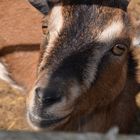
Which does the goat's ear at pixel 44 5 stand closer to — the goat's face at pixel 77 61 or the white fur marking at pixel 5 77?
the goat's face at pixel 77 61

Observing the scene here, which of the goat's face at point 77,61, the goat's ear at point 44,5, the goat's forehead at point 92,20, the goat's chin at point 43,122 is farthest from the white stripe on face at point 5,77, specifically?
the goat's chin at point 43,122

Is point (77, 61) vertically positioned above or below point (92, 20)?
below

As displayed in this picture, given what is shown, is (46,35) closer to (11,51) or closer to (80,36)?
(80,36)

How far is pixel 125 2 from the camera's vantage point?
16.0ft

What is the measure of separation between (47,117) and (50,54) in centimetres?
67

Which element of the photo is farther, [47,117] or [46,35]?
[46,35]

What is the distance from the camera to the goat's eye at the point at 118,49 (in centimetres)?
455

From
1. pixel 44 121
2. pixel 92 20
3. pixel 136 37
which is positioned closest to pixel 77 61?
pixel 92 20

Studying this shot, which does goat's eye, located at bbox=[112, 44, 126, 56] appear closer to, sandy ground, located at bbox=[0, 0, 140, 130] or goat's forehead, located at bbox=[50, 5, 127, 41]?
goat's forehead, located at bbox=[50, 5, 127, 41]

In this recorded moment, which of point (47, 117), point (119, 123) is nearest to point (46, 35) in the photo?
point (47, 117)

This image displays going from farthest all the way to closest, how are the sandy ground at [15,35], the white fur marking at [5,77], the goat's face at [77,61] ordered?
the white fur marking at [5,77] → the sandy ground at [15,35] → the goat's face at [77,61]

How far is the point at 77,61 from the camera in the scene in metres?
4.29

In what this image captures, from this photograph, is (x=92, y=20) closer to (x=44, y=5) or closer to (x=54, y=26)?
(x=54, y=26)

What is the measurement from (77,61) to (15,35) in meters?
3.05
